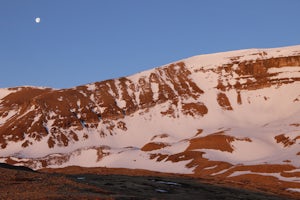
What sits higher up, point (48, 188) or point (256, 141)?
point (256, 141)

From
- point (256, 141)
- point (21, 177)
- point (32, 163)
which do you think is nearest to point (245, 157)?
point (256, 141)

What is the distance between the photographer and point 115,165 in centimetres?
17825

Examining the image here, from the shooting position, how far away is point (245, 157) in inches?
6575

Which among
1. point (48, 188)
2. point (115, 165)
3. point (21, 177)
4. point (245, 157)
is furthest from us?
point (115, 165)

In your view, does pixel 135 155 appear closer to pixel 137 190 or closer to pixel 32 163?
pixel 32 163

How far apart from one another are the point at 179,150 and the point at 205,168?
3574 cm

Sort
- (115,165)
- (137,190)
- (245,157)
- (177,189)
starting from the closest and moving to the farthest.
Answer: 1. (137,190)
2. (177,189)
3. (245,157)
4. (115,165)

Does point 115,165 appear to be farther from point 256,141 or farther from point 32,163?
point 256,141

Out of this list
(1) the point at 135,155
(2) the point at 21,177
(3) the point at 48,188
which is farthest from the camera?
(1) the point at 135,155

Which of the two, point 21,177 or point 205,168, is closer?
point 21,177

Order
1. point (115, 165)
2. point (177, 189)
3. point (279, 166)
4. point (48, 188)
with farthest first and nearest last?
point (115, 165)
point (279, 166)
point (177, 189)
point (48, 188)

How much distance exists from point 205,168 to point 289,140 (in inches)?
1698

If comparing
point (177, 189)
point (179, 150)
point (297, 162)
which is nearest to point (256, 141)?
point (179, 150)

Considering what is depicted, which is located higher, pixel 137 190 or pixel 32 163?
pixel 32 163
